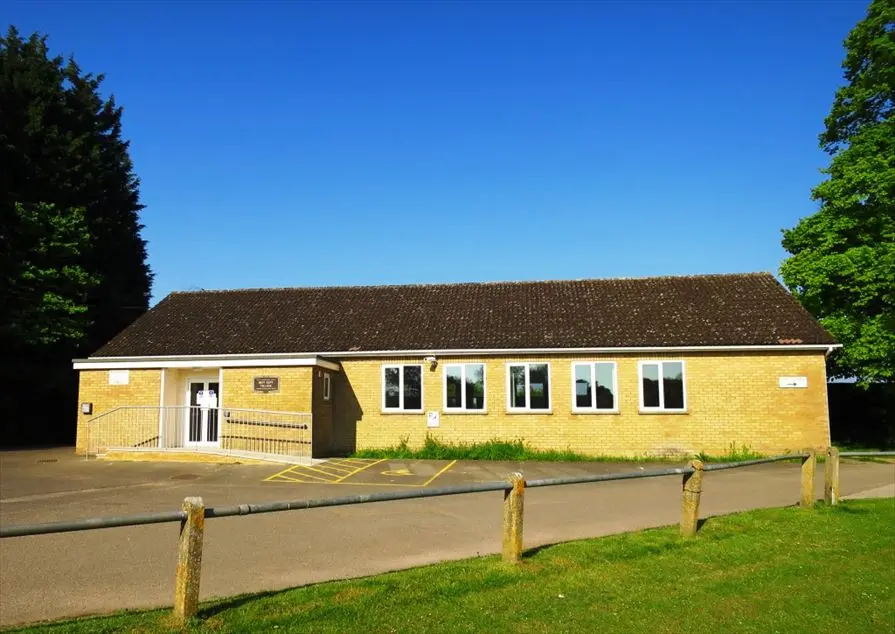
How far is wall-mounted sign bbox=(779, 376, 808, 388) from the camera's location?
1941 centimetres

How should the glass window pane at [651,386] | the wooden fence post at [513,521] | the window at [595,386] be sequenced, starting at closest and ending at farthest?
the wooden fence post at [513,521] < the glass window pane at [651,386] < the window at [595,386]

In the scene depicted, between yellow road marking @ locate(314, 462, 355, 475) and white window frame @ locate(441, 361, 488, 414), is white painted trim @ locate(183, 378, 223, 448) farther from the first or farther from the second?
white window frame @ locate(441, 361, 488, 414)

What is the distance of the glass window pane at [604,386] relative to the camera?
20.3 m

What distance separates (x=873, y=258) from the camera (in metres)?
23.2

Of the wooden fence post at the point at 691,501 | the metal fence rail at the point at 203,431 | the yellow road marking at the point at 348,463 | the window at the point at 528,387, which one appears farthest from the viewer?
the window at the point at 528,387

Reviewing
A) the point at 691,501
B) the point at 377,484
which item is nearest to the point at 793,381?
the point at 377,484

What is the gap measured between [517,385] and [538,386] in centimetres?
63

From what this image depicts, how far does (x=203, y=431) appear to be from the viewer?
821 inches

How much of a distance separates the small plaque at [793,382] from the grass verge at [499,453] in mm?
2106

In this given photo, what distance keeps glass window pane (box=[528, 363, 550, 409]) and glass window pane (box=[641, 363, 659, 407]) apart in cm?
281

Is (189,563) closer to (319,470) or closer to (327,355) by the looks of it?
(319,470)

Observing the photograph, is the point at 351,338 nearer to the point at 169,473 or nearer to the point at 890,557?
the point at 169,473

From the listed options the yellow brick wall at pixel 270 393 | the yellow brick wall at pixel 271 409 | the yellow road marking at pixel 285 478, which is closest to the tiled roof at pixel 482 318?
the yellow brick wall at pixel 270 393

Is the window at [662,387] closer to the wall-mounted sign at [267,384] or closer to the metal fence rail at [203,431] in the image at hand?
the metal fence rail at [203,431]
